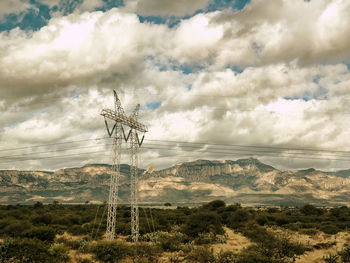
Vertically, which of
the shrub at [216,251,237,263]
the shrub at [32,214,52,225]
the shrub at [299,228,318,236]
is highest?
the shrub at [216,251,237,263]

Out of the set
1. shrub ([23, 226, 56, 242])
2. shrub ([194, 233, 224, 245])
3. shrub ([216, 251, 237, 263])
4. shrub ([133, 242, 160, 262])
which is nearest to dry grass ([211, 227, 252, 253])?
shrub ([194, 233, 224, 245])

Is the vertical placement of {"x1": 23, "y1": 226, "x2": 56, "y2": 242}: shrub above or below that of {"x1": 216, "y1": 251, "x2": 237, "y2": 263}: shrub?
below

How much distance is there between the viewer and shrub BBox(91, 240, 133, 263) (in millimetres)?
24297

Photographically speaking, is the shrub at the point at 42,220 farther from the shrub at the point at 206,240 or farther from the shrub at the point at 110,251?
the shrub at the point at 206,240

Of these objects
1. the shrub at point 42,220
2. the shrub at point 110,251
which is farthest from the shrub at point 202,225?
the shrub at point 42,220

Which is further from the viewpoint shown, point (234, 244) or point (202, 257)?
point (234, 244)

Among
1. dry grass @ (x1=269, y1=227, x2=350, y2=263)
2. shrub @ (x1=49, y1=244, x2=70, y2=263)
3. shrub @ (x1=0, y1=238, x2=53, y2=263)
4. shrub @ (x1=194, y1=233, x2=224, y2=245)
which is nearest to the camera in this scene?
shrub @ (x1=0, y1=238, x2=53, y2=263)

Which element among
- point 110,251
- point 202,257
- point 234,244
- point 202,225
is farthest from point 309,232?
point 110,251

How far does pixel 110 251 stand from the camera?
81.0 feet

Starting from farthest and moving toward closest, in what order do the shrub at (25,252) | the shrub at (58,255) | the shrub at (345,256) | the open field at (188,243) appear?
the shrub at (345,256)
the shrub at (58,255)
the open field at (188,243)
the shrub at (25,252)

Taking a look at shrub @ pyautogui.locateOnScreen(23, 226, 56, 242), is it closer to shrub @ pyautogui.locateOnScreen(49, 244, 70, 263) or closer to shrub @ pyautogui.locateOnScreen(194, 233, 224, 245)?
shrub @ pyautogui.locateOnScreen(49, 244, 70, 263)

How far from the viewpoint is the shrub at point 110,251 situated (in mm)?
24297

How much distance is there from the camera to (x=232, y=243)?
3428cm

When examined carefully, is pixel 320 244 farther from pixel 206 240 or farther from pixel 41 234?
pixel 41 234
